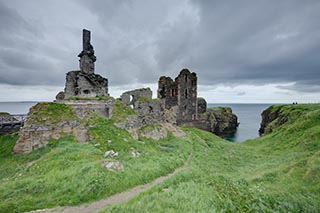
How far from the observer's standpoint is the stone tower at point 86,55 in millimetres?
24172

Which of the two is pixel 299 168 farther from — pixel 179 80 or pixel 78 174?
pixel 179 80

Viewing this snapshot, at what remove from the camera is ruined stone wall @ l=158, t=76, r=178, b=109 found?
138 feet

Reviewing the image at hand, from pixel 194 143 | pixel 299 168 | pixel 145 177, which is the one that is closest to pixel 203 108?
pixel 194 143

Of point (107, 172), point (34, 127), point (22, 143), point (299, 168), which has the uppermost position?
point (34, 127)

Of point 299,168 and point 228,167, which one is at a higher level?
point 299,168

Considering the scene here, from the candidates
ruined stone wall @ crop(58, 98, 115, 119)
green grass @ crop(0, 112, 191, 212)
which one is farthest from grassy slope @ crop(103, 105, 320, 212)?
ruined stone wall @ crop(58, 98, 115, 119)

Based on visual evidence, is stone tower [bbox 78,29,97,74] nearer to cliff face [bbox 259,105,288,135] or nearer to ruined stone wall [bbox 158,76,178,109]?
ruined stone wall [bbox 158,76,178,109]

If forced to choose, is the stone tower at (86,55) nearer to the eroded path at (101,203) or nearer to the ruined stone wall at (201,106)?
the eroded path at (101,203)

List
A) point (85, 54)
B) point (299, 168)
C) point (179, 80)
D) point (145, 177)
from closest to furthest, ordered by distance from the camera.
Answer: point (145, 177) < point (299, 168) < point (85, 54) < point (179, 80)

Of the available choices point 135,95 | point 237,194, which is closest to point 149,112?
point 135,95

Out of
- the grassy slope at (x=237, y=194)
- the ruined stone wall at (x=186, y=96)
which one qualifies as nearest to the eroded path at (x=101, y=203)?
the grassy slope at (x=237, y=194)

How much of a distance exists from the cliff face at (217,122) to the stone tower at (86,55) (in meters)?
27.1

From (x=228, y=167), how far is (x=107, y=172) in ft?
41.8

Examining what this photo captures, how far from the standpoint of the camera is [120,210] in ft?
23.3
